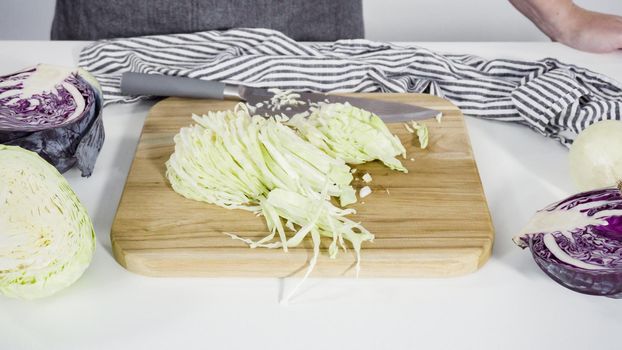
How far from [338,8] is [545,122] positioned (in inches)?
26.2

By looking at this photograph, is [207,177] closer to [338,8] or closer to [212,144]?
[212,144]

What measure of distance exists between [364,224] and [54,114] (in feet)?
1.84

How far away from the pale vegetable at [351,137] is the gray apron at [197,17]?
1.85ft

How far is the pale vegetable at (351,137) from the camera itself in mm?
1369

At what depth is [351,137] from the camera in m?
1.37

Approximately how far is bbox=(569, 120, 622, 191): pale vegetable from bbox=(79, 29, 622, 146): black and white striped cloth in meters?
0.20

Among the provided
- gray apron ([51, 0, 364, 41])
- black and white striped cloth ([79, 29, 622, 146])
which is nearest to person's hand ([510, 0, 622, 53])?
black and white striped cloth ([79, 29, 622, 146])

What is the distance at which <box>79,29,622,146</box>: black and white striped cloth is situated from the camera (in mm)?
A: 1551

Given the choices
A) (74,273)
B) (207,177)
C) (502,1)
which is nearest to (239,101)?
(207,177)

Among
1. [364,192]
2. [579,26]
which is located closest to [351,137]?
[364,192]

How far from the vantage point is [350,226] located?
3.89ft

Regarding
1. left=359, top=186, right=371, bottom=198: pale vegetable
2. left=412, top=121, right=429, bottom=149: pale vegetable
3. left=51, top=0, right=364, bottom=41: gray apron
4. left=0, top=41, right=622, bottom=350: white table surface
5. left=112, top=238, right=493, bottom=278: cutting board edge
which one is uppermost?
left=51, top=0, right=364, bottom=41: gray apron

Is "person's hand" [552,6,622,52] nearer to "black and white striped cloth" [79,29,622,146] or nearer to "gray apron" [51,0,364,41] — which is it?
"black and white striped cloth" [79,29,622,146]

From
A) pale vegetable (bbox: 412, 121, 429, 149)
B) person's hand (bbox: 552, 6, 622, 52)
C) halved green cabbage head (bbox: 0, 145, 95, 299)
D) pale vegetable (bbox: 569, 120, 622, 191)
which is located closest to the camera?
halved green cabbage head (bbox: 0, 145, 95, 299)
